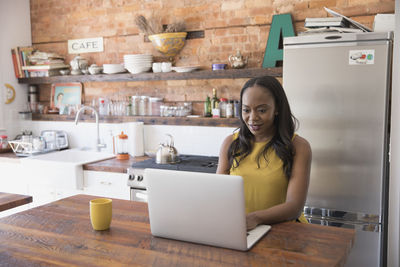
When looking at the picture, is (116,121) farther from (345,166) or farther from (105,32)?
(345,166)

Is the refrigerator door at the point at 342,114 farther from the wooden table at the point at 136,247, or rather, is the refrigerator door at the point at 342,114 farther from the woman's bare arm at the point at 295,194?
the wooden table at the point at 136,247

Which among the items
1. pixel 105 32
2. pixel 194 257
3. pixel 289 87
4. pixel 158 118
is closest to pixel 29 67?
pixel 105 32

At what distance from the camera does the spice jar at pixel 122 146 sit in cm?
380

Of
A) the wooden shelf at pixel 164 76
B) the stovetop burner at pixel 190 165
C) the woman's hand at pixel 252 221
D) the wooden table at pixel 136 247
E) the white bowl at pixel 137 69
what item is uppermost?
the white bowl at pixel 137 69

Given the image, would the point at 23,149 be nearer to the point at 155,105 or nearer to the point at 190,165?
the point at 155,105

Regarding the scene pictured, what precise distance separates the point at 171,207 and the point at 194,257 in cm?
20

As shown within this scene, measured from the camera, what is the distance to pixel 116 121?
4234 mm

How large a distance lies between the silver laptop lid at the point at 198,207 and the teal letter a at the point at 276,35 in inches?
88.5

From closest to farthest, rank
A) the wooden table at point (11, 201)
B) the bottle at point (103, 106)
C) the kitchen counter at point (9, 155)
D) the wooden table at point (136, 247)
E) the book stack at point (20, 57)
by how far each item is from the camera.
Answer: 1. the wooden table at point (136, 247)
2. the wooden table at point (11, 201)
3. the kitchen counter at point (9, 155)
4. the bottle at point (103, 106)
5. the book stack at point (20, 57)

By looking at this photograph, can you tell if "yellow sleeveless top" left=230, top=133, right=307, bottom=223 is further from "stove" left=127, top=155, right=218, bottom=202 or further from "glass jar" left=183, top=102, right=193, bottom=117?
"glass jar" left=183, top=102, right=193, bottom=117

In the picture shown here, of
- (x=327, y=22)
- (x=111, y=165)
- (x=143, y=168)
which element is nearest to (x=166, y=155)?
(x=143, y=168)

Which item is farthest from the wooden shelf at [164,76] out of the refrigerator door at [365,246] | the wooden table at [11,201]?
the wooden table at [11,201]

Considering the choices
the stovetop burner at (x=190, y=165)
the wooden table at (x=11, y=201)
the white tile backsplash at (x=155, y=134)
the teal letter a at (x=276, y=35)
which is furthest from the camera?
the white tile backsplash at (x=155, y=134)

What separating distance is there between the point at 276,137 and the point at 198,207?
780 mm
